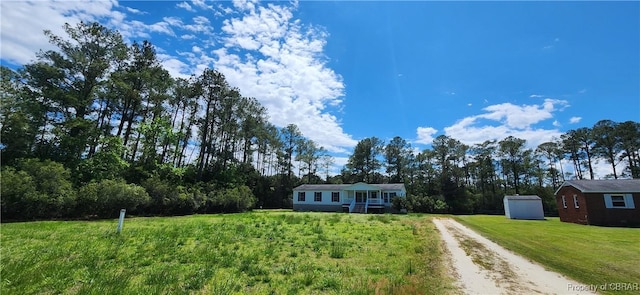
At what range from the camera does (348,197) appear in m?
38.6

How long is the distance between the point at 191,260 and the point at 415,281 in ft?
16.6

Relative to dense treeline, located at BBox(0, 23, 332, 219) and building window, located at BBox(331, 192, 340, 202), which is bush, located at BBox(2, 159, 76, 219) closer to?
dense treeline, located at BBox(0, 23, 332, 219)

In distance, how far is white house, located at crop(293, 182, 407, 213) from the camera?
3619 cm

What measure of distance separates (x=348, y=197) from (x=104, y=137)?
28174 mm

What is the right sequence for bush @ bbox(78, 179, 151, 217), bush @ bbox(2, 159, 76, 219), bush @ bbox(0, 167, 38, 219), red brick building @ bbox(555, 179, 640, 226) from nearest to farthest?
1. bush @ bbox(0, 167, 38, 219)
2. bush @ bbox(2, 159, 76, 219)
3. bush @ bbox(78, 179, 151, 217)
4. red brick building @ bbox(555, 179, 640, 226)

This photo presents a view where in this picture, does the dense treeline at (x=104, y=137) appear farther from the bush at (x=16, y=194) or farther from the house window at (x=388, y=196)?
the house window at (x=388, y=196)

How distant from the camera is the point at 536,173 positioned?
51.9 m

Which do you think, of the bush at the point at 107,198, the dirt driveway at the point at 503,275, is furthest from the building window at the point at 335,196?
the dirt driveway at the point at 503,275

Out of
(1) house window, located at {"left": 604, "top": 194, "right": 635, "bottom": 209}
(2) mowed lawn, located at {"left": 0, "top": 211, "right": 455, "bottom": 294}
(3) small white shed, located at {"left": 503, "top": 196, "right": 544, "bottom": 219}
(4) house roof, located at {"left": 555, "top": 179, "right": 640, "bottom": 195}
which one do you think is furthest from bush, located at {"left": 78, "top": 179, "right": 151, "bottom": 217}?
(1) house window, located at {"left": 604, "top": 194, "right": 635, "bottom": 209}

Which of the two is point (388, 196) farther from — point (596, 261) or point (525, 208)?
point (596, 261)

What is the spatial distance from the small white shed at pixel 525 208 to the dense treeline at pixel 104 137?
28496mm

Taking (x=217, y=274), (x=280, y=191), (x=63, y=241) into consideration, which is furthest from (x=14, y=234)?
(x=280, y=191)

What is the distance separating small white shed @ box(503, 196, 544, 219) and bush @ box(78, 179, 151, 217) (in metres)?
34.0

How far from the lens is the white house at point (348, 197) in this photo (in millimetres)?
36188
